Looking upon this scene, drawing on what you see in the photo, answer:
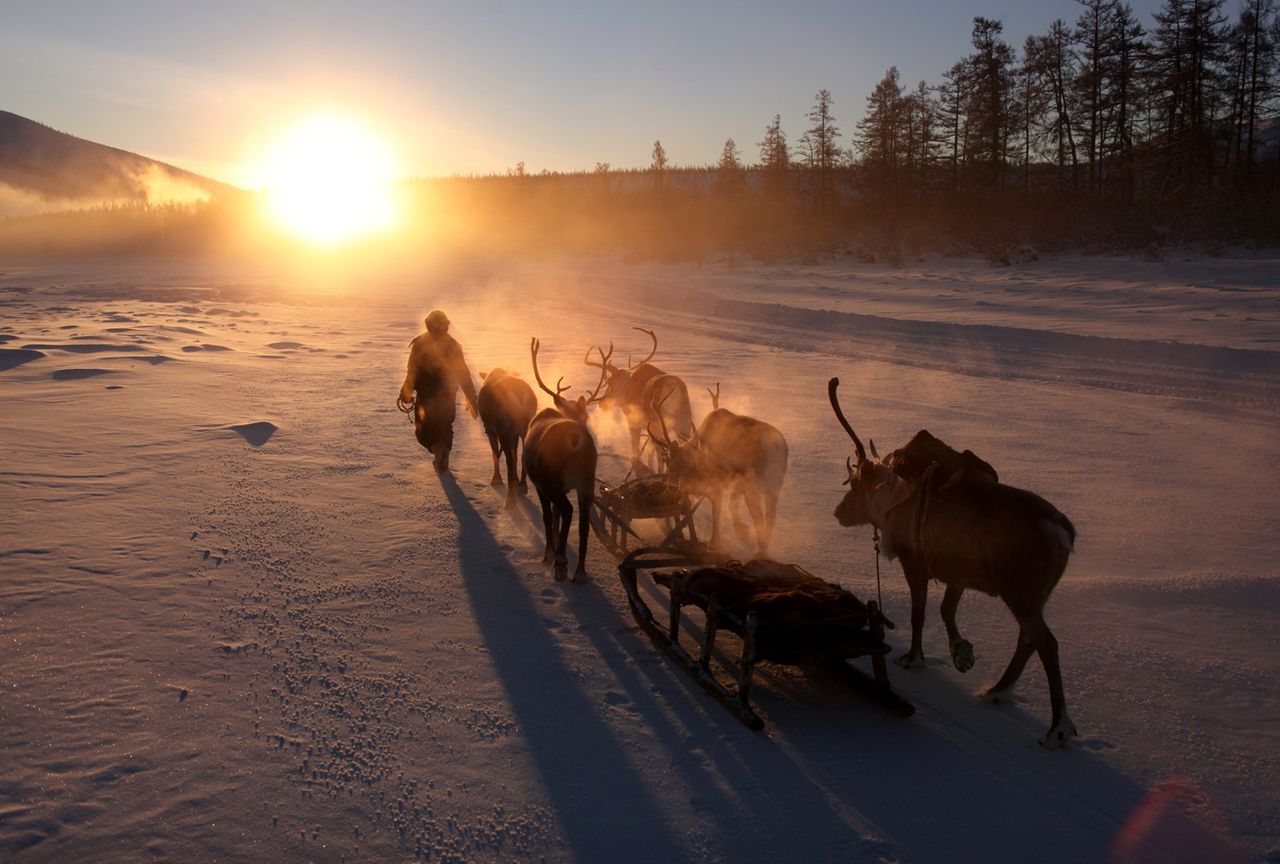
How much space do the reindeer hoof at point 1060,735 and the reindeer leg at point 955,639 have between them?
533 millimetres

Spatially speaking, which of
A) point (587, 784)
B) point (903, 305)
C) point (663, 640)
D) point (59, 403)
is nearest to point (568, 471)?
point (663, 640)

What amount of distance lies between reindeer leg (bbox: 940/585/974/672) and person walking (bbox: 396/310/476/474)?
22.2 feet

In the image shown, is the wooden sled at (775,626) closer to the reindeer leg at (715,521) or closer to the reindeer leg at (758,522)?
the reindeer leg at (758,522)

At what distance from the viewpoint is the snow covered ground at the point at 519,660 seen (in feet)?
14.1

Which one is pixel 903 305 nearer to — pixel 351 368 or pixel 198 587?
pixel 351 368

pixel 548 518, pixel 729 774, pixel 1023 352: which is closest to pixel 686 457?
pixel 548 518

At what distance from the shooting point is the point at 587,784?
459 cm

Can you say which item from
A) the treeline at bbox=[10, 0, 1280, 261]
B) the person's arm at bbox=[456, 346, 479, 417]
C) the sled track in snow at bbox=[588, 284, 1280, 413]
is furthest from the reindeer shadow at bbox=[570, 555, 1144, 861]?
the treeline at bbox=[10, 0, 1280, 261]

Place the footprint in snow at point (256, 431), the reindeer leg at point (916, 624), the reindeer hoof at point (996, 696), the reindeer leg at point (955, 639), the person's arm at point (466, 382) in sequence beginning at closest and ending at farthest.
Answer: the reindeer leg at point (955, 639)
the reindeer hoof at point (996, 696)
the reindeer leg at point (916, 624)
the person's arm at point (466, 382)
the footprint in snow at point (256, 431)

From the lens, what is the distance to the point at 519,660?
598 cm

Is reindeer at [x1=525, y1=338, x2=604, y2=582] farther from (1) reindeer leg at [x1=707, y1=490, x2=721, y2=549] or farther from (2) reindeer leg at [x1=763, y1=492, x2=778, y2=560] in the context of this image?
(2) reindeer leg at [x1=763, y1=492, x2=778, y2=560]

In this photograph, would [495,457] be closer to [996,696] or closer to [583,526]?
[583,526]

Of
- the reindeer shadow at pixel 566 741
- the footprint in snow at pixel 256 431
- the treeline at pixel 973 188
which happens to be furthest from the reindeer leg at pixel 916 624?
the treeline at pixel 973 188

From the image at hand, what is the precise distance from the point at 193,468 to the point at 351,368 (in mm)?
7765
